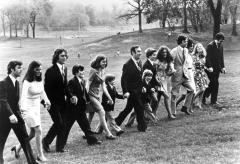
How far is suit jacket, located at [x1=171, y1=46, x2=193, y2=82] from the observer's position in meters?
10.1

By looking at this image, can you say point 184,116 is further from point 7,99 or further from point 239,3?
point 239,3

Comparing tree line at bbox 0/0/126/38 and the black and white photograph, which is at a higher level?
tree line at bbox 0/0/126/38

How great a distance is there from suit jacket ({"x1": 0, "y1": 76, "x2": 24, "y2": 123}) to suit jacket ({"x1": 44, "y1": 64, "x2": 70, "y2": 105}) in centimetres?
93

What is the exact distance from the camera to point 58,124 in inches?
293

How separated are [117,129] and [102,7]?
305ft

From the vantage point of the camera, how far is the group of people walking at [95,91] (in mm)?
6488

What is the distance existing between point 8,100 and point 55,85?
45.1 inches

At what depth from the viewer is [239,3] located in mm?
45031

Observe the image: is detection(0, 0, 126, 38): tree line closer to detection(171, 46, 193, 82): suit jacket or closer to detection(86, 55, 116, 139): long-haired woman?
detection(171, 46, 193, 82): suit jacket

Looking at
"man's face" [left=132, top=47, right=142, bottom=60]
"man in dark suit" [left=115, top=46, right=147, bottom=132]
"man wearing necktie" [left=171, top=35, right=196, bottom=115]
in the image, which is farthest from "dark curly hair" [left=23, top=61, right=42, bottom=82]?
"man wearing necktie" [left=171, top=35, right=196, bottom=115]

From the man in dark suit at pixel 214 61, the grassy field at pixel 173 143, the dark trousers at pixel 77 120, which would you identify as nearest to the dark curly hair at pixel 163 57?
the grassy field at pixel 173 143

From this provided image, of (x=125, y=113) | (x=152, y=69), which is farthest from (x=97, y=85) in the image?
(x=152, y=69)

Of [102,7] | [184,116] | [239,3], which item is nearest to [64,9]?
[102,7]

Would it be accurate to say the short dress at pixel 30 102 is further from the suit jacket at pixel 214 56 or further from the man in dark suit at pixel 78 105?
the suit jacket at pixel 214 56
